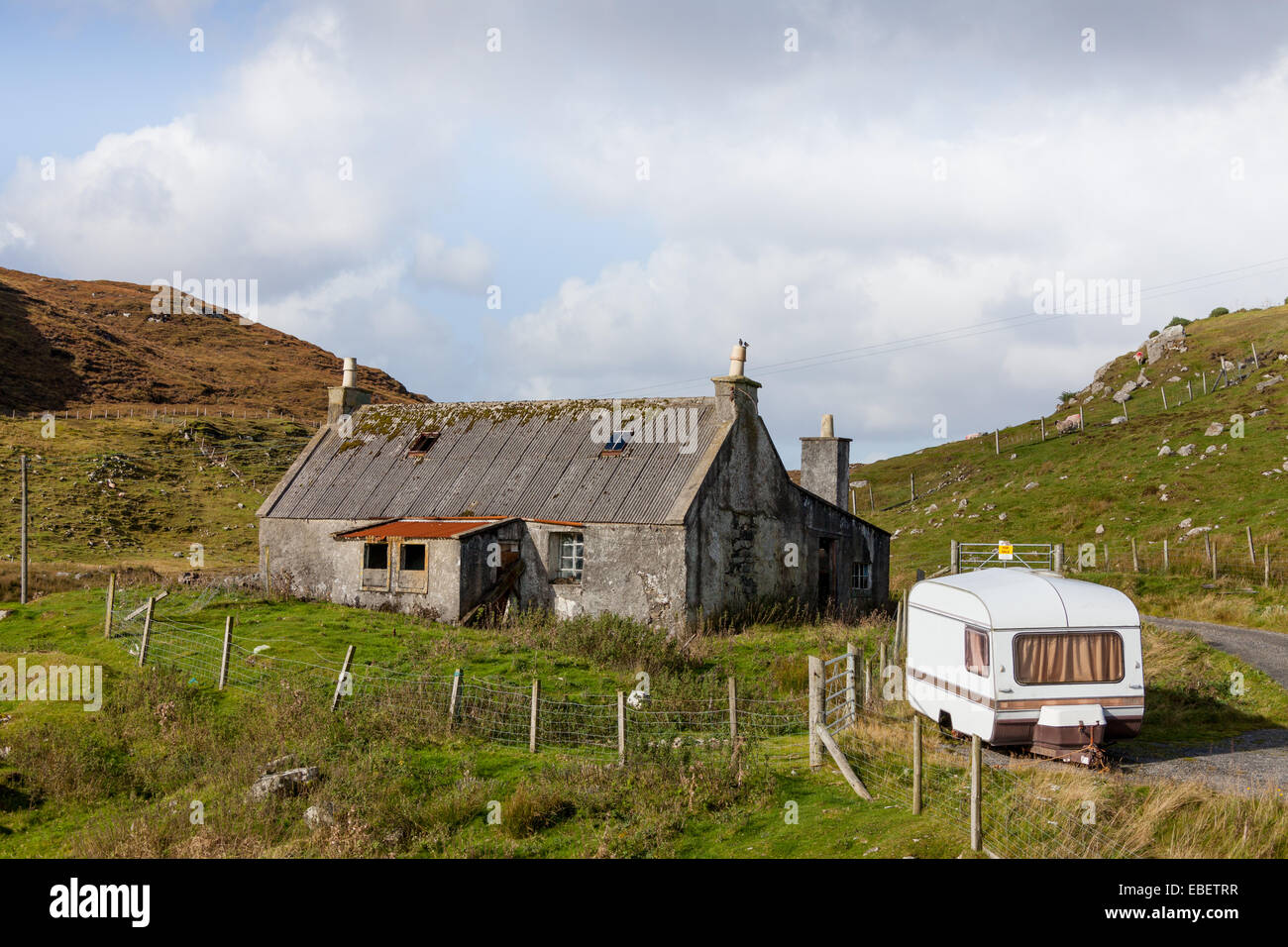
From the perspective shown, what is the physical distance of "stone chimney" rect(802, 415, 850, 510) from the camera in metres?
32.5

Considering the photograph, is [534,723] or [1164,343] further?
[1164,343]

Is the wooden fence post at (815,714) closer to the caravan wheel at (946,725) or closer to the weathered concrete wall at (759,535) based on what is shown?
the caravan wheel at (946,725)

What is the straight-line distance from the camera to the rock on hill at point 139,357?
325 feet

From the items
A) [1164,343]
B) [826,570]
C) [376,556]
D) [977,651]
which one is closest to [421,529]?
[376,556]

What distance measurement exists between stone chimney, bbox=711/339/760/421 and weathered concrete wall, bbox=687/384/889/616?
0.06m

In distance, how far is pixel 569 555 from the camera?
27.0 meters

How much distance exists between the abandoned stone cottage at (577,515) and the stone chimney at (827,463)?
5cm

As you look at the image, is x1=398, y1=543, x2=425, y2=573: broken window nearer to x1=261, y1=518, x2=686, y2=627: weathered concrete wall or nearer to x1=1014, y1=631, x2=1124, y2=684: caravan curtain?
x1=261, y1=518, x2=686, y2=627: weathered concrete wall

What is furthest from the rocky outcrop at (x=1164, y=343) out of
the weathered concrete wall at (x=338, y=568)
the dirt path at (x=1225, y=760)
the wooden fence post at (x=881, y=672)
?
the weathered concrete wall at (x=338, y=568)

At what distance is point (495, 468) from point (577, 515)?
461cm

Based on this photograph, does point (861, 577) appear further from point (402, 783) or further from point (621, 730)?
point (402, 783)
